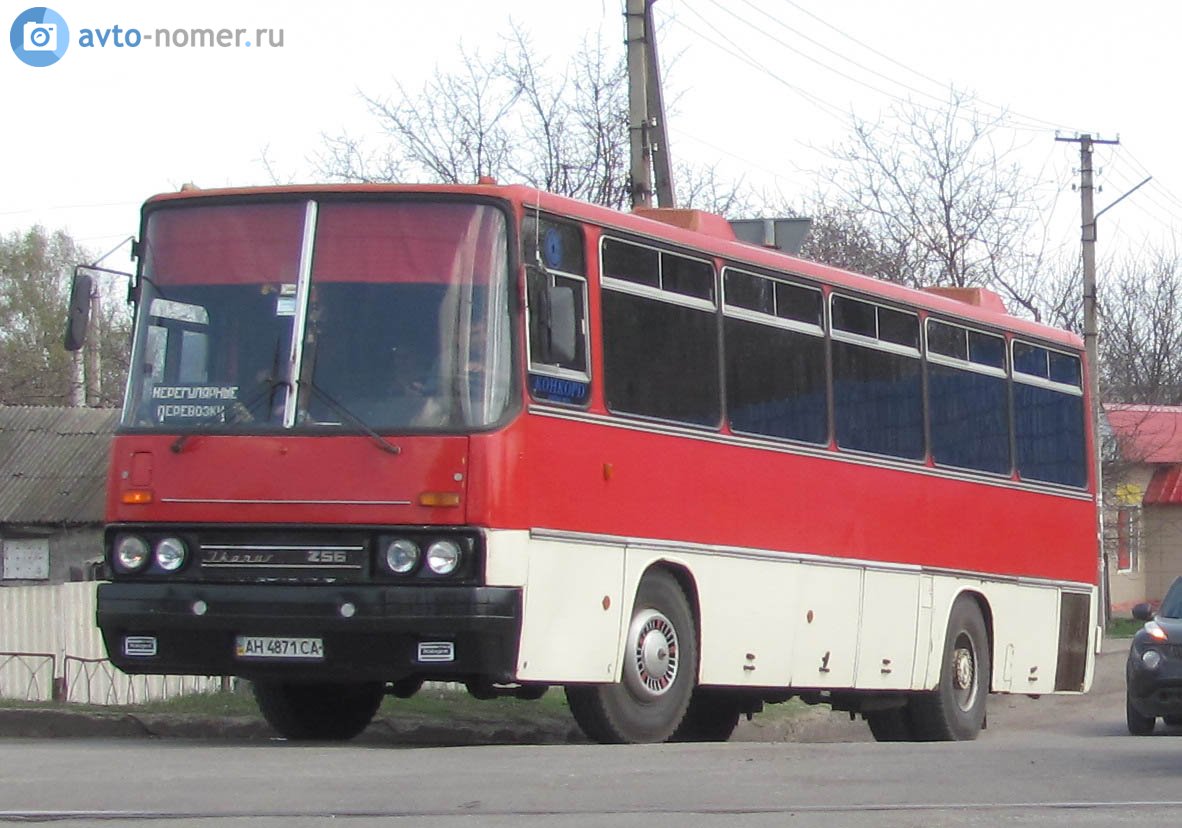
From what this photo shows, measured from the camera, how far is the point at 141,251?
11523 millimetres

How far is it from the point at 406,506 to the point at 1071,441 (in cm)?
899

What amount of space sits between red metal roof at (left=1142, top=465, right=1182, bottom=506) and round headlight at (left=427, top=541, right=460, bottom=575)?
48893 mm

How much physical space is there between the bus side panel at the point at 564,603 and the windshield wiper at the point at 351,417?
67cm

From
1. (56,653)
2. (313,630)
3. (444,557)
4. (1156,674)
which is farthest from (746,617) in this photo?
(56,653)

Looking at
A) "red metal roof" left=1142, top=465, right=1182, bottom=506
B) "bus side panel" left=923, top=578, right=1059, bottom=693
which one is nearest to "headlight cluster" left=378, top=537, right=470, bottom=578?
"bus side panel" left=923, top=578, right=1059, bottom=693

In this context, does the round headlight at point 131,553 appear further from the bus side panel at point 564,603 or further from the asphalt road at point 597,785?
the bus side panel at point 564,603

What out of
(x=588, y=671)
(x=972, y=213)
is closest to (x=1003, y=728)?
(x=588, y=671)

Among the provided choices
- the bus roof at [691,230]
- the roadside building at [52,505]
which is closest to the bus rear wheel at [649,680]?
the bus roof at [691,230]

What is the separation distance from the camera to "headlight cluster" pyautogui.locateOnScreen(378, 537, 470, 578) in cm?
1061

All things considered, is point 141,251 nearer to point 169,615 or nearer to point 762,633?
point 169,615

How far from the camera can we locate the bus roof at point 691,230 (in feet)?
36.4

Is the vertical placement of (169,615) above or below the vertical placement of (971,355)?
below

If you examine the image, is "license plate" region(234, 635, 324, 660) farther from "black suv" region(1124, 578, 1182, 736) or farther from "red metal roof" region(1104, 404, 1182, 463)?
"red metal roof" region(1104, 404, 1182, 463)

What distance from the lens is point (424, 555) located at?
35.0 ft
